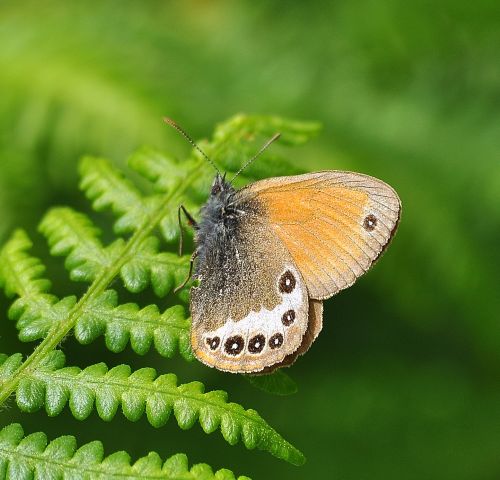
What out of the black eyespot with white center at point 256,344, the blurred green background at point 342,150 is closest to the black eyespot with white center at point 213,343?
the black eyespot with white center at point 256,344

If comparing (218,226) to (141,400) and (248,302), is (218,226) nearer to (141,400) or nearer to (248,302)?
(248,302)

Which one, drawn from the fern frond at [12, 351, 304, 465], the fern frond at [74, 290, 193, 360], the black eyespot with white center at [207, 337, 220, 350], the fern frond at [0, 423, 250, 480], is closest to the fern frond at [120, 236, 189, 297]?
the fern frond at [74, 290, 193, 360]

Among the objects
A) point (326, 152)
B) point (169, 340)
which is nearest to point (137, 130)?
point (326, 152)

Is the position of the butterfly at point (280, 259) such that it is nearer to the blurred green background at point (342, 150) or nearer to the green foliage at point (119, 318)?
the green foliage at point (119, 318)

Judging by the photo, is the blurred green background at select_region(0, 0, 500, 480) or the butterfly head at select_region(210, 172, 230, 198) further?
the blurred green background at select_region(0, 0, 500, 480)

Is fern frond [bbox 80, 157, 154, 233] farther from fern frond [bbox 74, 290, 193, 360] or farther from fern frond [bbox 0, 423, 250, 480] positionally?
fern frond [bbox 0, 423, 250, 480]
